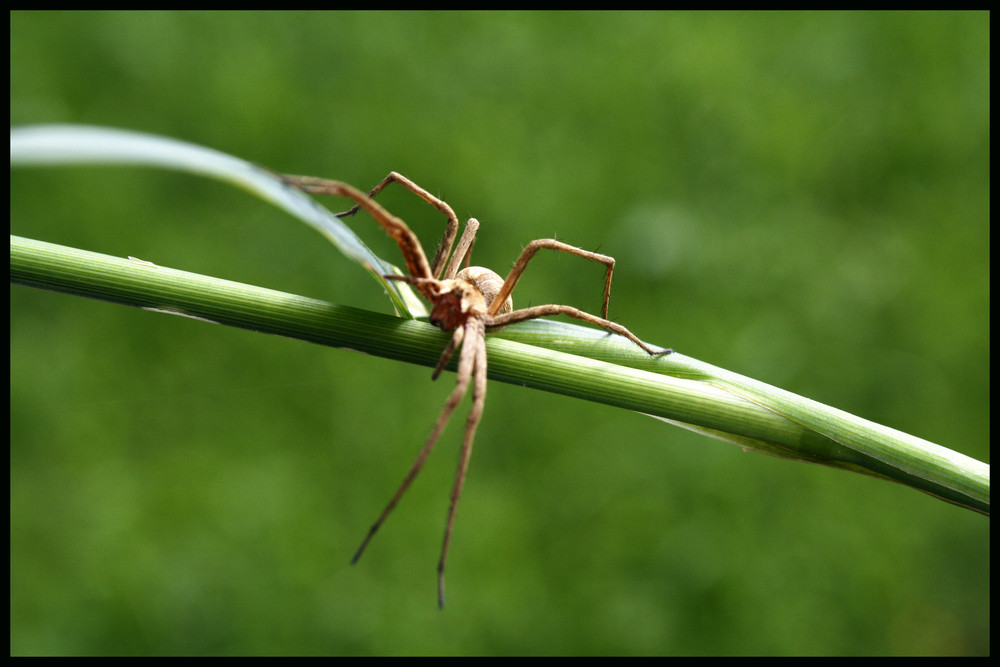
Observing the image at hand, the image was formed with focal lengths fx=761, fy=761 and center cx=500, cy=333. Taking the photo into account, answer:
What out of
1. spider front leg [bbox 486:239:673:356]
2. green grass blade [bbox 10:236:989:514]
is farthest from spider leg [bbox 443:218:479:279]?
green grass blade [bbox 10:236:989:514]

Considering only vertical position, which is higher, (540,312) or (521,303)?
(540,312)

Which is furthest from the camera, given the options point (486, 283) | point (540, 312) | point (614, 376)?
point (486, 283)

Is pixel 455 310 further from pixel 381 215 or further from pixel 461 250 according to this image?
pixel 461 250

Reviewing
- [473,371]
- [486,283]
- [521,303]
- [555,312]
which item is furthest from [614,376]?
[521,303]

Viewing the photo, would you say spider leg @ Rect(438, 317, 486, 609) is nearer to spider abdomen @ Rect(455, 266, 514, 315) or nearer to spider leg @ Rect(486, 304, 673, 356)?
spider leg @ Rect(486, 304, 673, 356)

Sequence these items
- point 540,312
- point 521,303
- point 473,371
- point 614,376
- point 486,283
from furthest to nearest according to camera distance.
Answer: point 521,303 < point 486,283 < point 540,312 < point 473,371 < point 614,376

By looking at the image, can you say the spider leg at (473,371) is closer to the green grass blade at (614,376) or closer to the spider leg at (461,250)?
the green grass blade at (614,376)
